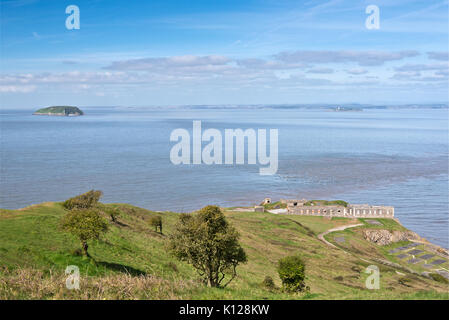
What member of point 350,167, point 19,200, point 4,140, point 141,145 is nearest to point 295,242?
point 19,200

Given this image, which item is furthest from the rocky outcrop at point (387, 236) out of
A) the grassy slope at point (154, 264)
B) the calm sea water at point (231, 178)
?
the calm sea water at point (231, 178)

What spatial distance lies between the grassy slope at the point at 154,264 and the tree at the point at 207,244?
4.02 feet

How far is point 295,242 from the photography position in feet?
175

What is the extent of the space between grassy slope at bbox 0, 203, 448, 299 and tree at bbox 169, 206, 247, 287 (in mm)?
1224

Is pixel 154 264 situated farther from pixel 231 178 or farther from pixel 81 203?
pixel 231 178

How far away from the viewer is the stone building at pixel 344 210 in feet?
233

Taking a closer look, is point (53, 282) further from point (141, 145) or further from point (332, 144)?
point (332, 144)

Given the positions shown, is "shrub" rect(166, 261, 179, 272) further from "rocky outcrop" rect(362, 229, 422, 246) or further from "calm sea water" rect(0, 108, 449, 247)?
"calm sea water" rect(0, 108, 449, 247)

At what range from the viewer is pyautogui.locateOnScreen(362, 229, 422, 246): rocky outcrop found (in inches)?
2393

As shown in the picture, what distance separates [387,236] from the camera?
6162 centimetres

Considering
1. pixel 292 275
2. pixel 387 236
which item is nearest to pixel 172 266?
pixel 292 275

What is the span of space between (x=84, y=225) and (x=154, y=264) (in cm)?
718

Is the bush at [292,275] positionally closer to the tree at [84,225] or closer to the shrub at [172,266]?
the shrub at [172,266]
